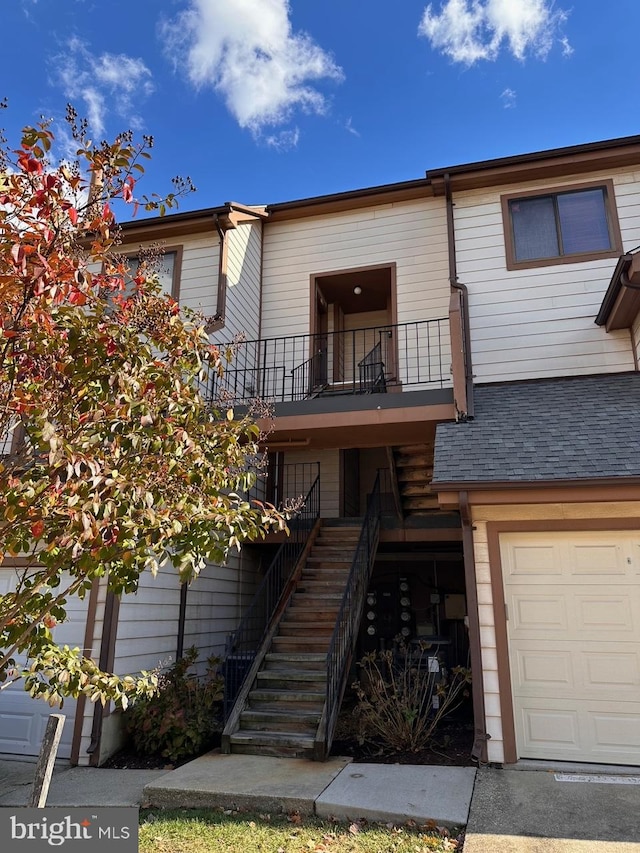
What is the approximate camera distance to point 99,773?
5.82 meters

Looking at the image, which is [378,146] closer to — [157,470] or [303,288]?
[303,288]

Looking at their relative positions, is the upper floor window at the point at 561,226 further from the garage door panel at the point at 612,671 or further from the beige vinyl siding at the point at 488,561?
the garage door panel at the point at 612,671

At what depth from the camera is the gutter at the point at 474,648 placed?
535cm

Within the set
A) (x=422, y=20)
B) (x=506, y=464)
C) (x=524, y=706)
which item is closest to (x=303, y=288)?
(x=422, y=20)

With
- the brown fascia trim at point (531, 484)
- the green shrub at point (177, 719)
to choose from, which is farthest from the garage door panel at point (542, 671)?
the green shrub at point (177, 719)

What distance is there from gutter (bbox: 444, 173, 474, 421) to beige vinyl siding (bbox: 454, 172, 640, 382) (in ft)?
0.48

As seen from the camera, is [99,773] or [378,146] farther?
[378,146]

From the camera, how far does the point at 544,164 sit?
8766 mm

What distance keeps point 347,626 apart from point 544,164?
7.29 metres

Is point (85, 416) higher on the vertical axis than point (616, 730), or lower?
higher

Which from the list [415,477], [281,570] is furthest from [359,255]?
[281,570]

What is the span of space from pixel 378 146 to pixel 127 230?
4.97 metres

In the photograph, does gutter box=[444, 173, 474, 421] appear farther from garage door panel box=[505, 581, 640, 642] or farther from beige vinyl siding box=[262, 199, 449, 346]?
garage door panel box=[505, 581, 640, 642]

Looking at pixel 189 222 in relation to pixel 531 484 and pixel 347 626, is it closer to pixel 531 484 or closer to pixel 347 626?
pixel 347 626
